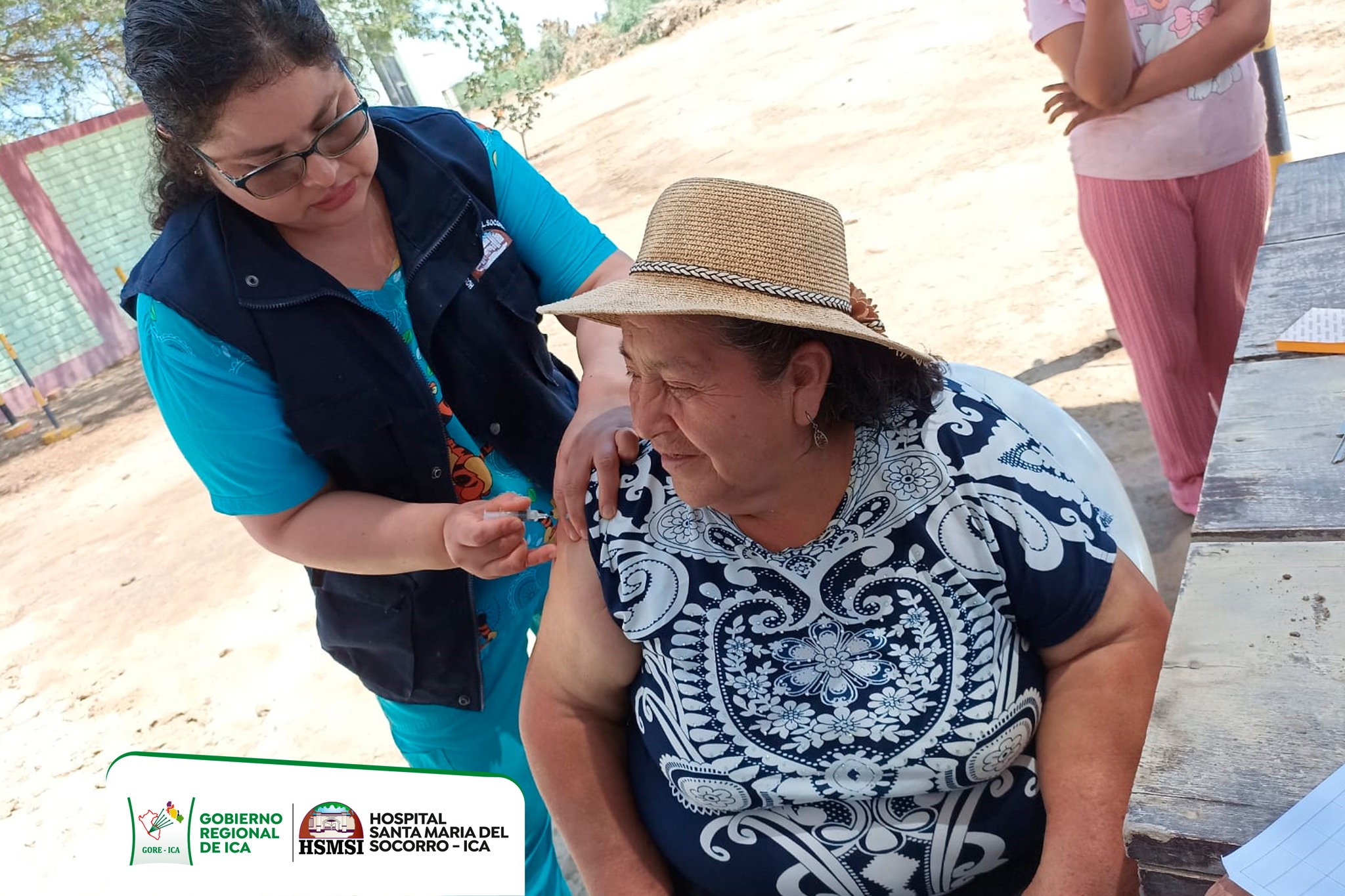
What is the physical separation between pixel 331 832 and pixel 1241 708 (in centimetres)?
142

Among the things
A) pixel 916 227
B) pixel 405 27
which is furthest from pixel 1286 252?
pixel 405 27

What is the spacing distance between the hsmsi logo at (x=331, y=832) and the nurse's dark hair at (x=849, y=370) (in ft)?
3.36

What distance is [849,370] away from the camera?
1681 millimetres

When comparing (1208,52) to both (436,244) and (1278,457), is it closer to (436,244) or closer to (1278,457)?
(1278,457)

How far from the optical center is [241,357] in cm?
178

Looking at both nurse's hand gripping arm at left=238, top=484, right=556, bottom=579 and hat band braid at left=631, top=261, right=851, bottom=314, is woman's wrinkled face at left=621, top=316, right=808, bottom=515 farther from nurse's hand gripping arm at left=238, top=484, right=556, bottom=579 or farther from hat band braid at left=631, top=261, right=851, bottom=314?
nurse's hand gripping arm at left=238, top=484, right=556, bottom=579

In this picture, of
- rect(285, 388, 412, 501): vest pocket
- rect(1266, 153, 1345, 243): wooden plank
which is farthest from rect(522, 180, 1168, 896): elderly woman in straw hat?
rect(1266, 153, 1345, 243): wooden plank

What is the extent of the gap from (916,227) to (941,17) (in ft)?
23.2

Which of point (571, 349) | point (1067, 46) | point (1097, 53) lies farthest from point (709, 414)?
point (571, 349)

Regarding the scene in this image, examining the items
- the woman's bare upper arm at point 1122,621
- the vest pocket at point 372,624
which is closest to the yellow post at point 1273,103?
the woman's bare upper arm at point 1122,621

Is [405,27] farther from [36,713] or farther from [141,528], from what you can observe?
[36,713]

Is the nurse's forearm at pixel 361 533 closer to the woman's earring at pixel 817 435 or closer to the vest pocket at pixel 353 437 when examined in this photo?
the vest pocket at pixel 353 437

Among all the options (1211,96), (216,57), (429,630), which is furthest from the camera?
(1211,96)

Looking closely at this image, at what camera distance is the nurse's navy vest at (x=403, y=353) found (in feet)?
5.85
